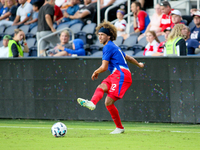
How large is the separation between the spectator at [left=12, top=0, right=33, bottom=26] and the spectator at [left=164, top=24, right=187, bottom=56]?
800cm

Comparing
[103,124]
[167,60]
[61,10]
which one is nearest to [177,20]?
[167,60]

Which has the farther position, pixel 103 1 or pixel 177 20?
pixel 103 1

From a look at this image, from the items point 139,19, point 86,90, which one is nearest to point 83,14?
point 139,19

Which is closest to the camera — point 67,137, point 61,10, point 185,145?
point 185,145

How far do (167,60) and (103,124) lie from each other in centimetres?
209

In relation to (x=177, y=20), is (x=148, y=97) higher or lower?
lower

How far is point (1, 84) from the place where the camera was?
920 cm

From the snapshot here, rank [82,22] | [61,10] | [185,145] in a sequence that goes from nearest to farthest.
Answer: [185,145] → [82,22] → [61,10]

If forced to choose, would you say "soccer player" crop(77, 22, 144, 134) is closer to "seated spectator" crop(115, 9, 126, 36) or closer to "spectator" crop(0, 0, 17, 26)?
"seated spectator" crop(115, 9, 126, 36)

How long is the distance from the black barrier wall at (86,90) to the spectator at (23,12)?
5.99 meters

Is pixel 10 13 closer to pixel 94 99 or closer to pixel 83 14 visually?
pixel 83 14

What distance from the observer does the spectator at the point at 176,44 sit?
8242mm

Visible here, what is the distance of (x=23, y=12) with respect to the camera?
1487 centimetres

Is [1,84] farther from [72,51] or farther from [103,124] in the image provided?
[103,124]
